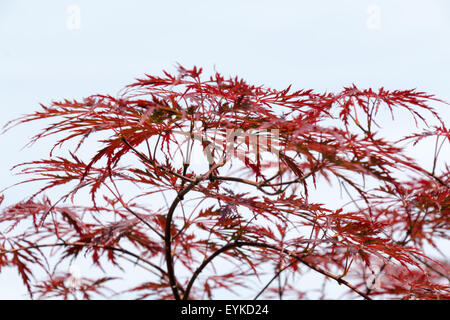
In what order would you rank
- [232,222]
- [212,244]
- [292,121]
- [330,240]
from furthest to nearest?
[212,244] → [232,222] → [330,240] → [292,121]

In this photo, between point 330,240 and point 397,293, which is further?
point 397,293

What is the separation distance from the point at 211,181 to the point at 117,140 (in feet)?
0.89

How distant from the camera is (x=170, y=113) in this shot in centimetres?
106

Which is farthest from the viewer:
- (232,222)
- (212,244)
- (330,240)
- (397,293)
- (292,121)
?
(397,293)

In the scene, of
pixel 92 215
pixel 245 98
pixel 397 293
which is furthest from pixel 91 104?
pixel 397 293

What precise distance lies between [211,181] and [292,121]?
0.30m

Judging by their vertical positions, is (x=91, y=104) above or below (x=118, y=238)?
above

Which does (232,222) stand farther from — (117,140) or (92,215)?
(92,215)

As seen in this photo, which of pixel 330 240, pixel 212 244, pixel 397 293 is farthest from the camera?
pixel 397 293

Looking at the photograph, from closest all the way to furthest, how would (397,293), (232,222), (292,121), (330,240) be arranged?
(292,121)
(330,240)
(232,222)
(397,293)
